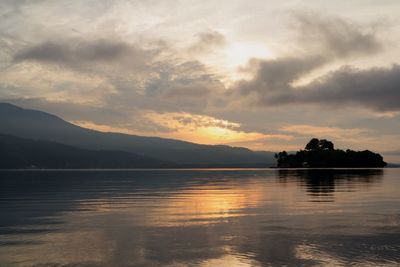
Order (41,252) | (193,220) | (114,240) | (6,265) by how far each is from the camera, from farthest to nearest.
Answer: (193,220) < (114,240) < (41,252) < (6,265)

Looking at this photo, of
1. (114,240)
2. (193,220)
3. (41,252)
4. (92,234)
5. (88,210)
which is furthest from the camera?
(88,210)

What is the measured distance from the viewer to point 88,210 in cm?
4359

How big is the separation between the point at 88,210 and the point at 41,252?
65.8 feet

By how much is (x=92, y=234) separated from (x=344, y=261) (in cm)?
1586

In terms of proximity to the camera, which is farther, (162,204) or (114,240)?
(162,204)

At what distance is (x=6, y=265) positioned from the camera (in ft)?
68.9

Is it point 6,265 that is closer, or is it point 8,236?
point 6,265

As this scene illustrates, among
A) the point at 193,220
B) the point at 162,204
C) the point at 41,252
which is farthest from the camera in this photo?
the point at 162,204

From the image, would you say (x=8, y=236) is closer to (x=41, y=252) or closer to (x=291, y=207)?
(x=41, y=252)

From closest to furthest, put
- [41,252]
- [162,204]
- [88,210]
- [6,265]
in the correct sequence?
[6,265], [41,252], [88,210], [162,204]

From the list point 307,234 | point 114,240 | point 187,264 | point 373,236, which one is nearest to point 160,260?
point 187,264

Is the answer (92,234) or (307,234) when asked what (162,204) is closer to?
(92,234)

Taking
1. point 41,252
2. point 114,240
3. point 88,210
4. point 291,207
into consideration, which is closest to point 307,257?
point 114,240

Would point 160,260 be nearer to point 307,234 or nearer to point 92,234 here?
point 92,234
